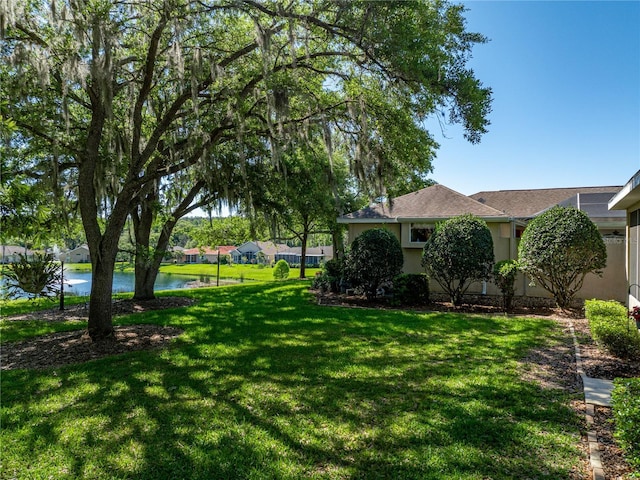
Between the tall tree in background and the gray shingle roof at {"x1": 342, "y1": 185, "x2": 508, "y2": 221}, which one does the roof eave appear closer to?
the tall tree in background

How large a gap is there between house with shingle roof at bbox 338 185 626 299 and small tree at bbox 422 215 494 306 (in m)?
1.63

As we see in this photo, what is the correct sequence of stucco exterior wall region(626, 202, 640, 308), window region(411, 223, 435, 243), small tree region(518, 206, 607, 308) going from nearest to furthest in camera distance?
stucco exterior wall region(626, 202, 640, 308)
small tree region(518, 206, 607, 308)
window region(411, 223, 435, 243)

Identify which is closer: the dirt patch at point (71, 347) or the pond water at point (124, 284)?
the dirt patch at point (71, 347)

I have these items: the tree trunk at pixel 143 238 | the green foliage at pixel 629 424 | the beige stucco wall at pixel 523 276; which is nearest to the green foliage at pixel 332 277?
the beige stucco wall at pixel 523 276

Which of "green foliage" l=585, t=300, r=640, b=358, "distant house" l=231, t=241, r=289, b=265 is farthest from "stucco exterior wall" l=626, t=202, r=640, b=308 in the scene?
"distant house" l=231, t=241, r=289, b=265

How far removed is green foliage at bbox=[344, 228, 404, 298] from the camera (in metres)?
10.0

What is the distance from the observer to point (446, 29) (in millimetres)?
6035

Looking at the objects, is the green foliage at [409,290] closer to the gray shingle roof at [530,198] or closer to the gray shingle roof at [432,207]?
the gray shingle roof at [432,207]

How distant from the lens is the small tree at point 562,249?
27.1ft

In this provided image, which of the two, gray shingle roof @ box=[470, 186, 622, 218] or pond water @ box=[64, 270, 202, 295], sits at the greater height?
gray shingle roof @ box=[470, 186, 622, 218]

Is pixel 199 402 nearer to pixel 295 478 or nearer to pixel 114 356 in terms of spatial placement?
pixel 295 478

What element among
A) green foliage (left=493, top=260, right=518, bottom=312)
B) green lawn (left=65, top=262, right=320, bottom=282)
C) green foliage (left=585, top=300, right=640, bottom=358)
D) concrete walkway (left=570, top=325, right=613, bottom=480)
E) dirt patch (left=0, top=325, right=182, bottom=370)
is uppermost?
green foliage (left=493, top=260, right=518, bottom=312)

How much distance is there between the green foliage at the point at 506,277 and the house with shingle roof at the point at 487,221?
2.72 m

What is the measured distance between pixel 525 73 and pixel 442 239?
471cm
